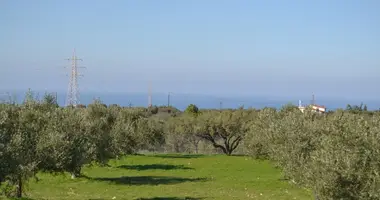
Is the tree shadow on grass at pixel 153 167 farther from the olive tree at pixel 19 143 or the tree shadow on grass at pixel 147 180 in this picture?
the olive tree at pixel 19 143

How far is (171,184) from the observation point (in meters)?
35.3

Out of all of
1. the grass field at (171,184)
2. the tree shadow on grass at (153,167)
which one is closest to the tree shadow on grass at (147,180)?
the grass field at (171,184)

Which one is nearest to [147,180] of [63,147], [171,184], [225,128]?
[171,184]

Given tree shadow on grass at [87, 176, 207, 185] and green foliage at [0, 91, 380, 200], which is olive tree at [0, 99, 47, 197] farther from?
tree shadow on grass at [87, 176, 207, 185]

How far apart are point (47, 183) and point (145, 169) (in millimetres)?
13042

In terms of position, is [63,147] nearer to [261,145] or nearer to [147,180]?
[147,180]

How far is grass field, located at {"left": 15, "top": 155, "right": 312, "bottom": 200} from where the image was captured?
1151 inches

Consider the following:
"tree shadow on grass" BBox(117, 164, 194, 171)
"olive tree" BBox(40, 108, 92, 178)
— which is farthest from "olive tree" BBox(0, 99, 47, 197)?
"tree shadow on grass" BBox(117, 164, 194, 171)

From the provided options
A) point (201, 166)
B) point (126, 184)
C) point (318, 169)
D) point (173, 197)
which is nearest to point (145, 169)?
point (201, 166)

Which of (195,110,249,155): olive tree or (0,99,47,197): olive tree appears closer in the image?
(0,99,47,197): olive tree

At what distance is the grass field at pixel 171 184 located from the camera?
2924 centimetres

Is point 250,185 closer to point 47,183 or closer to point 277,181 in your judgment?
point 277,181

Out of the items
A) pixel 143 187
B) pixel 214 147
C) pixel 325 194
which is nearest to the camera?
pixel 325 194

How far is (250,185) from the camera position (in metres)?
35.2
